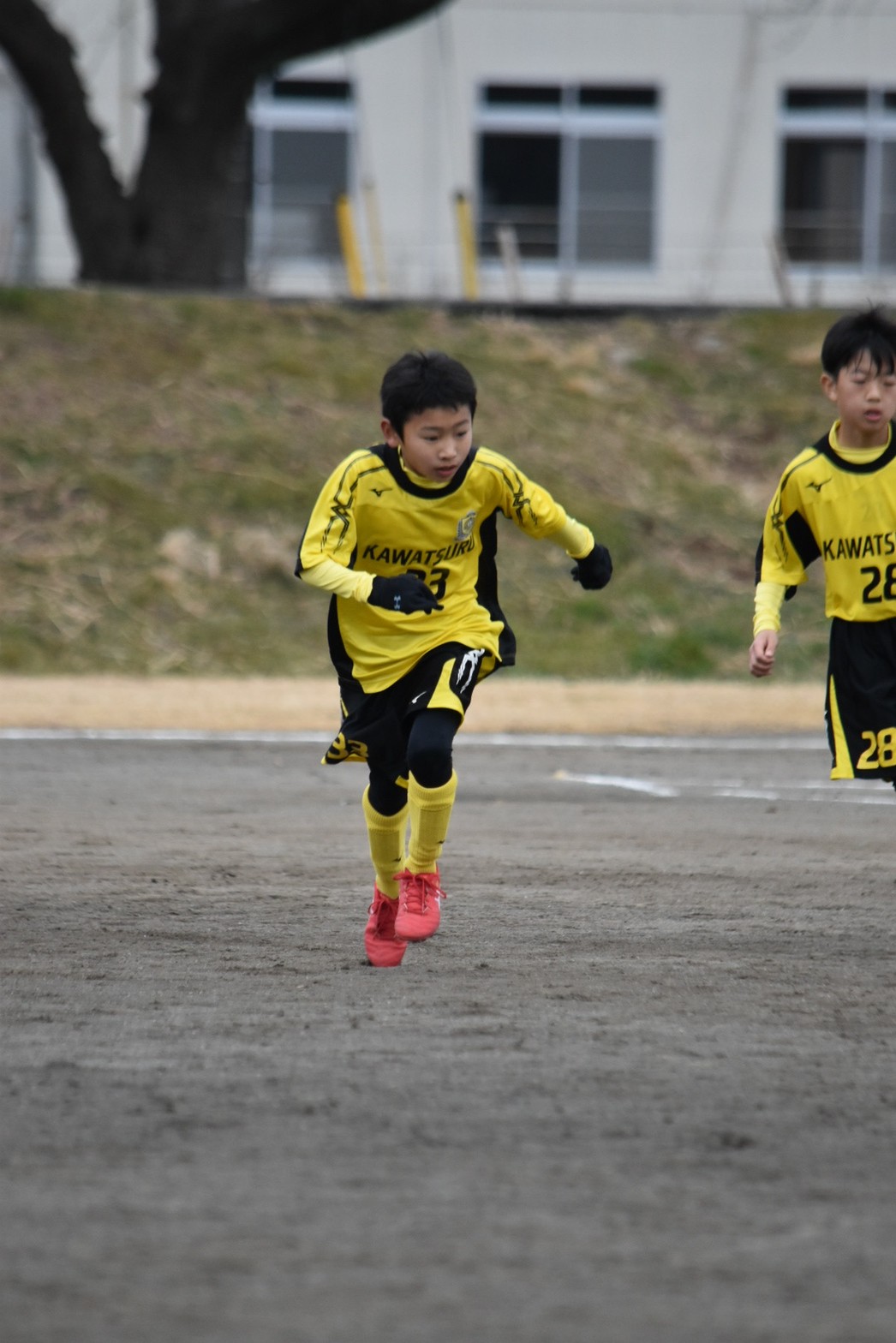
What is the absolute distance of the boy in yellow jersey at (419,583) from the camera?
5484 millimetres

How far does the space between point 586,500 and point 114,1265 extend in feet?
52.0

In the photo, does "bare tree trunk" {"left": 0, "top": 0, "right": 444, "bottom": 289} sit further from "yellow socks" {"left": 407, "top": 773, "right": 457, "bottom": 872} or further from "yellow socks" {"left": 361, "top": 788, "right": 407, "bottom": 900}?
"yellow socks" {"left": 407, "top": 773, "right": 457, "bottom": 872}

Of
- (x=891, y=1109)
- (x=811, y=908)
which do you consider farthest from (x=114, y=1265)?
(x=811, y=908)

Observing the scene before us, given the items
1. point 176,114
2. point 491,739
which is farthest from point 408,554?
point 176,114

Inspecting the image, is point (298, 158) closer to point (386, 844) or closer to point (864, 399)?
point (864, 399)

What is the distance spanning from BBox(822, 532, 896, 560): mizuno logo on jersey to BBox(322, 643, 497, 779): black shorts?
1133mm

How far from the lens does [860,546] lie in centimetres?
603

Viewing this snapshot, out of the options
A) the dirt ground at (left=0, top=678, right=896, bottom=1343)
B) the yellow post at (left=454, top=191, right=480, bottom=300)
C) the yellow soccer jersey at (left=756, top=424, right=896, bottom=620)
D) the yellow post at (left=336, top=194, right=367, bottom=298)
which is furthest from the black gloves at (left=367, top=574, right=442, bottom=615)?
the yellow post at (left=454, top=191, right=480, bottom=300)

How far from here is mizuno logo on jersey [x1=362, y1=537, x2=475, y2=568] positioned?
224 inches

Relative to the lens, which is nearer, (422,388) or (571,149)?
(422,388)

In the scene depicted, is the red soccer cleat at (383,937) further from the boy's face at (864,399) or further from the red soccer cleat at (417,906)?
the boy's face at (864,399)

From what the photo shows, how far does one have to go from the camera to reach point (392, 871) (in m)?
5.75

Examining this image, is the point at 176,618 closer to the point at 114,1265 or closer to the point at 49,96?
the point at 49,96

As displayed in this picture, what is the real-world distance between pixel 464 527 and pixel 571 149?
23.0 meters
